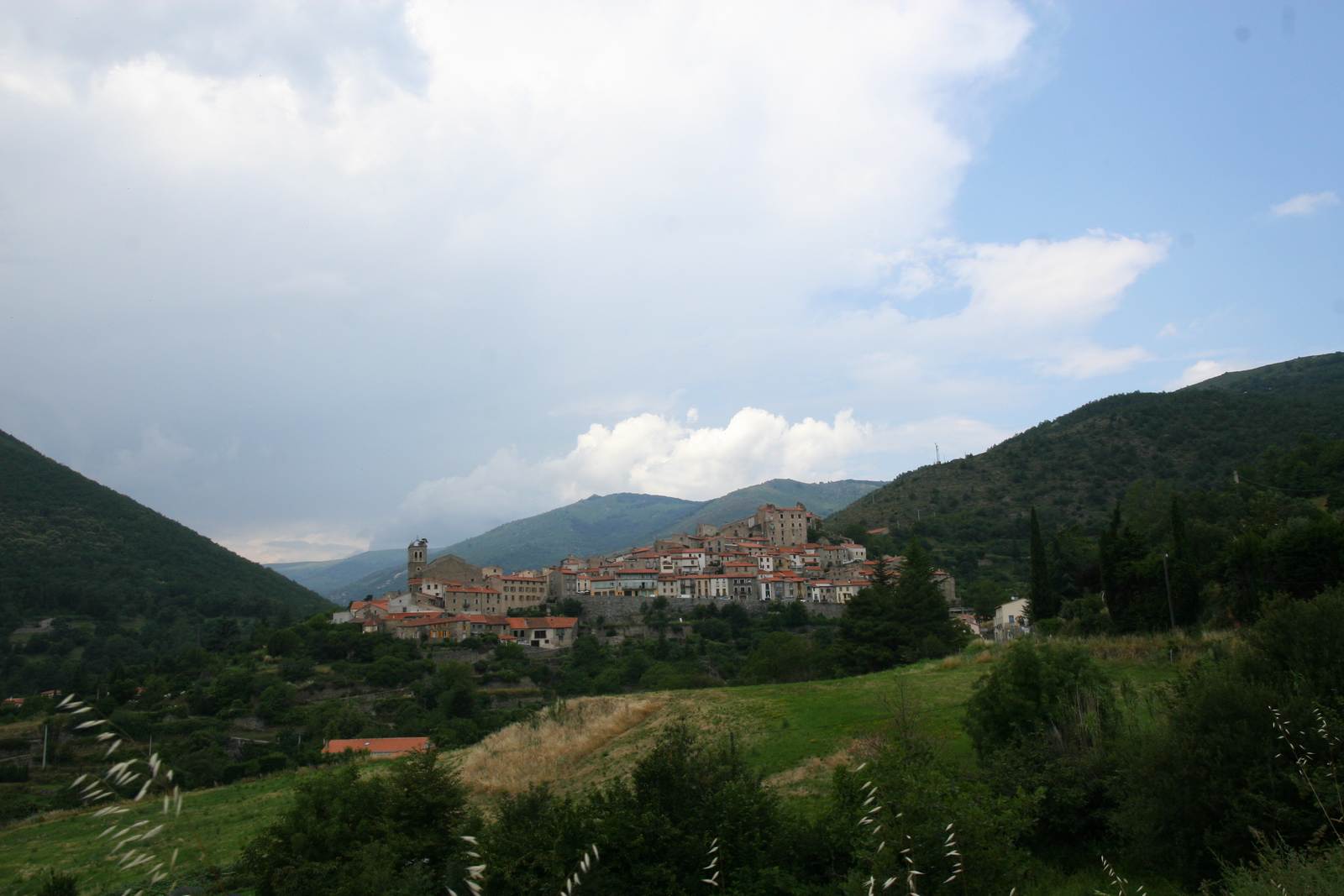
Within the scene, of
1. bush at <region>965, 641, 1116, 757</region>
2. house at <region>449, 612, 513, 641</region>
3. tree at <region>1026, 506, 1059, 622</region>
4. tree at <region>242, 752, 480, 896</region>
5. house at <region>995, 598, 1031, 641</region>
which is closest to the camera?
tree at <region>242, 752, 480, 896</region>

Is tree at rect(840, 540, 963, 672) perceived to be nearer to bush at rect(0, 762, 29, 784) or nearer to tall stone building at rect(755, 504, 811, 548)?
bush at rect(0, 762, 29, 784)

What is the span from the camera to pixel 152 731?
39594mm

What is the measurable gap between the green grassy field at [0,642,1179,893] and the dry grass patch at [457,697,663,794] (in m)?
0.10

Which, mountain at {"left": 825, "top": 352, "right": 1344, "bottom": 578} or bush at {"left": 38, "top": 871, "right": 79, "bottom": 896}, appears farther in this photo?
mountain at {"left": 825, "top": 352, "right": 1344, "bottom": 578}

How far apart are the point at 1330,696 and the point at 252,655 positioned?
219 feet

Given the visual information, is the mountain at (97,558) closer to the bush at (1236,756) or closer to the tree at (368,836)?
the tree at (368,836)

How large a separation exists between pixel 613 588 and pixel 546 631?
15285 mm

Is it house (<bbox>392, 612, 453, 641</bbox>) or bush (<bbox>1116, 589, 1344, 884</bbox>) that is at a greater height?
bush (<bbox>1116, 589, 1344, 884</bbox>)

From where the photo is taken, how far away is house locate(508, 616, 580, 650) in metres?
68.8

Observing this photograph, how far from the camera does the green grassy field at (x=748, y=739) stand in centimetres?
1408

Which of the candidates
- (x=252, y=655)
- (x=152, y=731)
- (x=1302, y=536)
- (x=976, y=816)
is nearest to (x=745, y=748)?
(x=976, y=816)

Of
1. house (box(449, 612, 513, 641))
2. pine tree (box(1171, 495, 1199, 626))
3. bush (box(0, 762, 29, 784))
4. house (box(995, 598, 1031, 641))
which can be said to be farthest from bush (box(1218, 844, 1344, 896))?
house (box(449, 612, 513, 641))

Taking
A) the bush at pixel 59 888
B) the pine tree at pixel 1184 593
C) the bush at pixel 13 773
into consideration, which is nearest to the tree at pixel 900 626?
Result: the pine tree at pixel 1184 593

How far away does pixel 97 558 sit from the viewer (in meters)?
81.2
